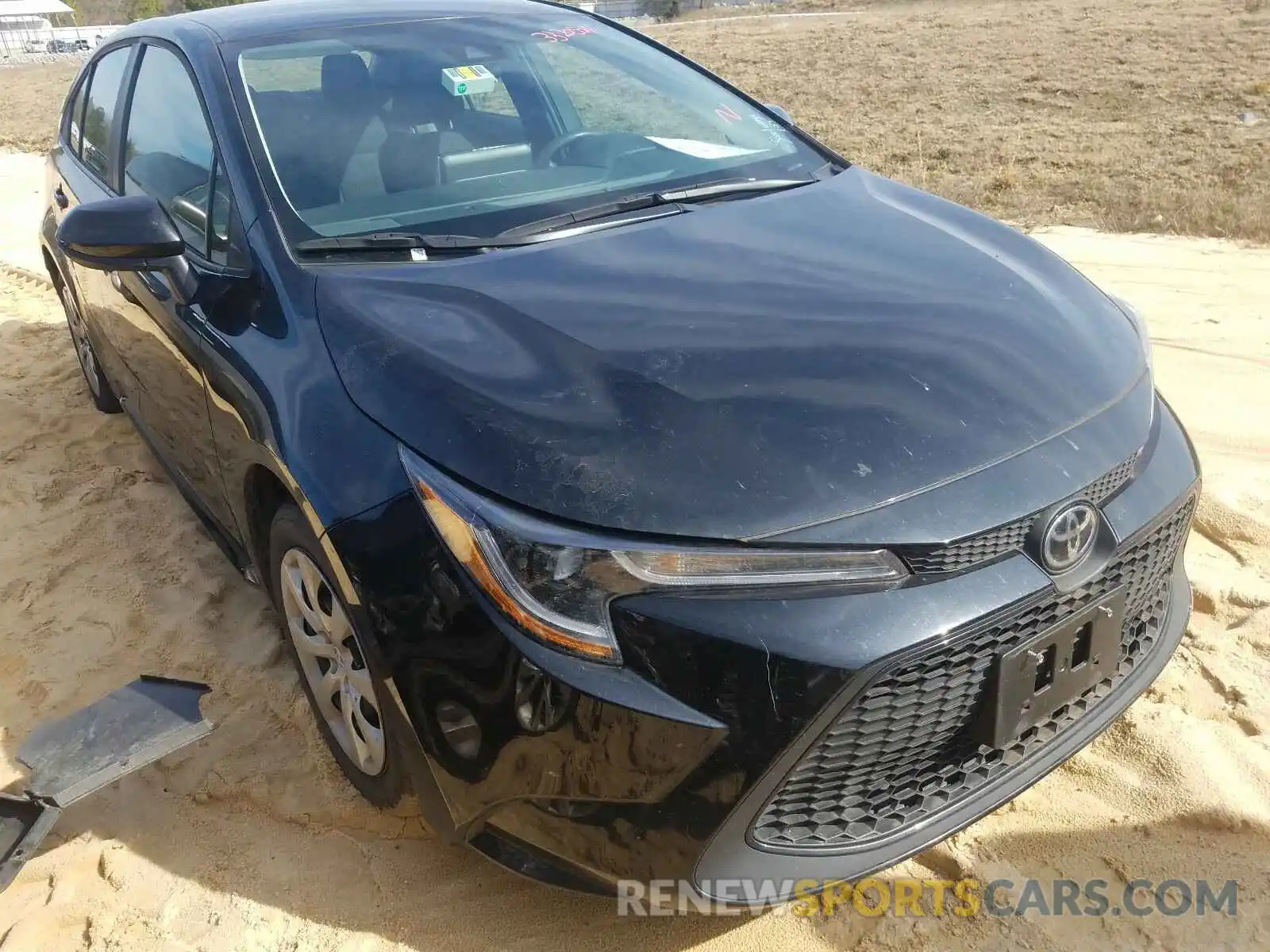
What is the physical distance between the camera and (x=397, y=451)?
173 cm

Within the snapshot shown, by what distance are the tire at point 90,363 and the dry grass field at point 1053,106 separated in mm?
5442

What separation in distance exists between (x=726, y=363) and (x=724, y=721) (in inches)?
25.2

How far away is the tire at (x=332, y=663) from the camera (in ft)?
6.43

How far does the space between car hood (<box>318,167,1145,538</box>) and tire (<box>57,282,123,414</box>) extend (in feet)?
8.99

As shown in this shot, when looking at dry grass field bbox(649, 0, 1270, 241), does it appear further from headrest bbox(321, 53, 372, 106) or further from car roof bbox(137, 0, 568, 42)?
headrest bbox(321, 53, 372, 106)

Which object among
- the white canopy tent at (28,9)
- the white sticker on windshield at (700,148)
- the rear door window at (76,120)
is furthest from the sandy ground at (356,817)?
the white canopy tent at (28,9)

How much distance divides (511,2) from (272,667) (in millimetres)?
2159

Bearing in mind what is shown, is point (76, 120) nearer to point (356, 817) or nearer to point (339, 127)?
point (339, 127)

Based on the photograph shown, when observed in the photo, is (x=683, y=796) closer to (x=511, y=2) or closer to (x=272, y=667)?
(x=272, y=667)

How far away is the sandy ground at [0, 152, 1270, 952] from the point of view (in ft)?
6.34

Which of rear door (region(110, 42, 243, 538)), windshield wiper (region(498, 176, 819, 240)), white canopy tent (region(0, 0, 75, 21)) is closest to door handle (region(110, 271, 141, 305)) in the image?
rear door (region(110, 42, 243, 538))

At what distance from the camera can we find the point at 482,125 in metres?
2.73

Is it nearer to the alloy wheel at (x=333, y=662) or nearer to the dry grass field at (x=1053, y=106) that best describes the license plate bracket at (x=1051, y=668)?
the alloy wheel at (x=333, y=662)

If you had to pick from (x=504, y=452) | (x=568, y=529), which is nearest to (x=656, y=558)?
(x=568, y=529)
